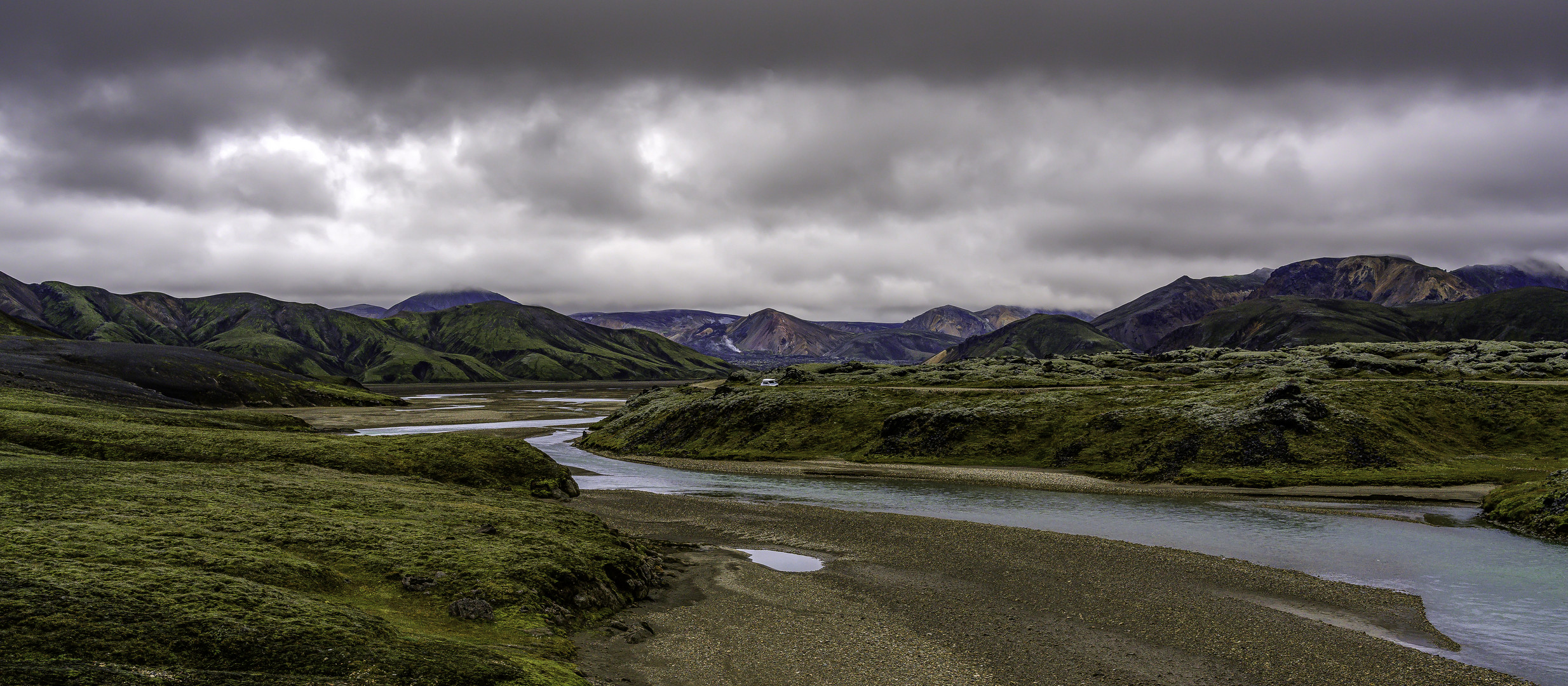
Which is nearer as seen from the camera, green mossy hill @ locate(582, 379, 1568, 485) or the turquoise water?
the turquoise water

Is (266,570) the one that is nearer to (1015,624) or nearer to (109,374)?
(1015,624)

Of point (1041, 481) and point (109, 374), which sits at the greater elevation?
point (109, 374)

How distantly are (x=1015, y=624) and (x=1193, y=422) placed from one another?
72.8 metres

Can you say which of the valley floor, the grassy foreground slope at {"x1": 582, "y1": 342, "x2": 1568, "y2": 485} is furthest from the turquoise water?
the grassy foreground slope at {"x1": 582, "y1": 342, "x2": 1568, "y2": 485}

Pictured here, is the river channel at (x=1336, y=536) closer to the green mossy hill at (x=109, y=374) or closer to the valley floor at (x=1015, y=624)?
the valley floor at (x=1015, y=624)

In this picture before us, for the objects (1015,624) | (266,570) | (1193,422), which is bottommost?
(1015,624)

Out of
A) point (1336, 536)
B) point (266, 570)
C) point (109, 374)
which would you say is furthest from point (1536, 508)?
point (109, 374)

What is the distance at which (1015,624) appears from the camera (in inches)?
1421

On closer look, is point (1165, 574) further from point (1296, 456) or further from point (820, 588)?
point (1296, 456)

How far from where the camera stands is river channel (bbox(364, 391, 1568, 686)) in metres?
34.8

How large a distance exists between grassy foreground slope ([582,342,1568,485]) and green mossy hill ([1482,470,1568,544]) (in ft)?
45.5

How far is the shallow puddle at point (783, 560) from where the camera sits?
160ft

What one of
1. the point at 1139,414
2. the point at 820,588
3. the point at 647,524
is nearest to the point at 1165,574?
the point at 820,588

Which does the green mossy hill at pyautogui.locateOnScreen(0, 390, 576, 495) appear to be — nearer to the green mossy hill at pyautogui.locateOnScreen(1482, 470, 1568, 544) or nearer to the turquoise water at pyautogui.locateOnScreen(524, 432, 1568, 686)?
the turquoise water at pyautogui.locateOnScreen(524, 432, 1568, 686)
